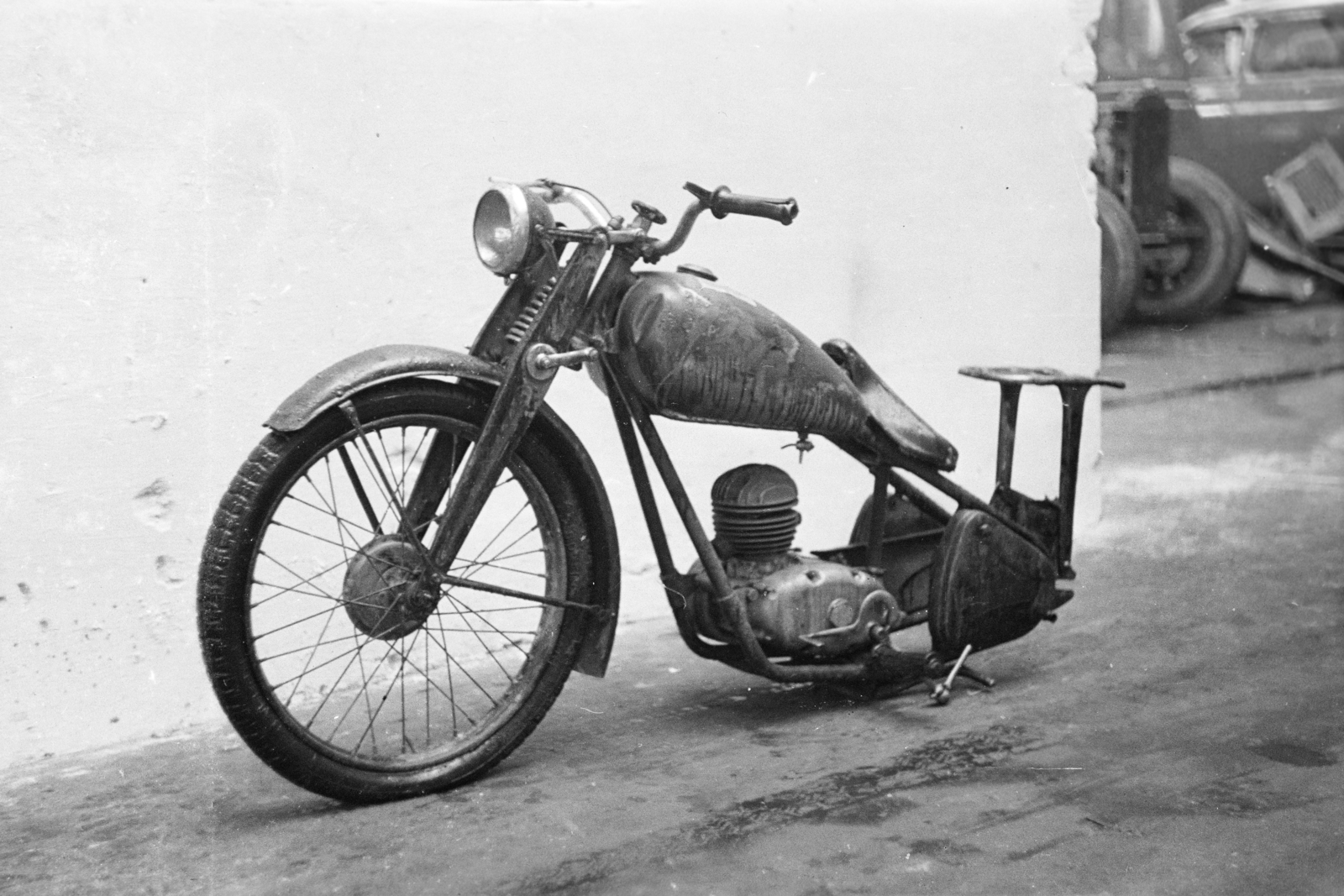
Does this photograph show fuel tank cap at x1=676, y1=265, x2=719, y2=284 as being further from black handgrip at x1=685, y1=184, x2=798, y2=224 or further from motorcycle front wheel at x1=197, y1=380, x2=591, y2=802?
motorcycle front wheel at x1=197, y1=380, x2=591, y2=802

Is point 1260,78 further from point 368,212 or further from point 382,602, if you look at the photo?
point 382,602

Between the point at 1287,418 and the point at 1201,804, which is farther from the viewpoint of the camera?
the point at 1287,418

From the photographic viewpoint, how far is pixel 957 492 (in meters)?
3.85

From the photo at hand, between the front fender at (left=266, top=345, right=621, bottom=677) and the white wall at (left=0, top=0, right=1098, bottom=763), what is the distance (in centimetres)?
64

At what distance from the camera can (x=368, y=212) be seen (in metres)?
3.97

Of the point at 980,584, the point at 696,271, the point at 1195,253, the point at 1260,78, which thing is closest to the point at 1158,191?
the point at 1195,253

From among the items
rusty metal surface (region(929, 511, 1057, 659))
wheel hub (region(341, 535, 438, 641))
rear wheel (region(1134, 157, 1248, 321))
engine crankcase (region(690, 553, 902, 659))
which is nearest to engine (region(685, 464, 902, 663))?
engine crankcase (region(690, 553, 902, 659))

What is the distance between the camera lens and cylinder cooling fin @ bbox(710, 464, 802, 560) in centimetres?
365

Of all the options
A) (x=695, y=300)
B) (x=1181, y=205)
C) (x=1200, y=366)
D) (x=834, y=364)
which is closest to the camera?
(x=695, y=300)

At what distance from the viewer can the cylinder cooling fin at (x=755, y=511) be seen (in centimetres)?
365

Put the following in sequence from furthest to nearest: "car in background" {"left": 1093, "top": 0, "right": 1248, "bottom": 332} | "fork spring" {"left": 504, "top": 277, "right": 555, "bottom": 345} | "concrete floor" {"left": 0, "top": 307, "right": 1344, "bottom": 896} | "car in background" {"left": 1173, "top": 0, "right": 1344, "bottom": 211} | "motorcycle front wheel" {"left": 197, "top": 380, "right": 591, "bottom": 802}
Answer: "car in background" {"left": 1173, "top": 0, "right": 1344, "bottom": 211} → "car in background" {"left": 1093, "top": 0, "right": 1248, "bottom": 332} → "fork spring" {"left": 504, "top": 277, "right": 555, "bottom": 345} → "motorcycle front wheel" {"left": 197, "top": 380, "right": 591, "bottom": 802} → "concrete floor" {"left": 0, "top": 307, "right": 1344, "bottom": 896}

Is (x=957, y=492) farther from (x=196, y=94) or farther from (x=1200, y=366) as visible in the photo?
(x=1200, y=366)

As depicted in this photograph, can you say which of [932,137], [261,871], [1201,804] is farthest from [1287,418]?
[261,871]

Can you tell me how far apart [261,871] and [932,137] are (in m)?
3.17
